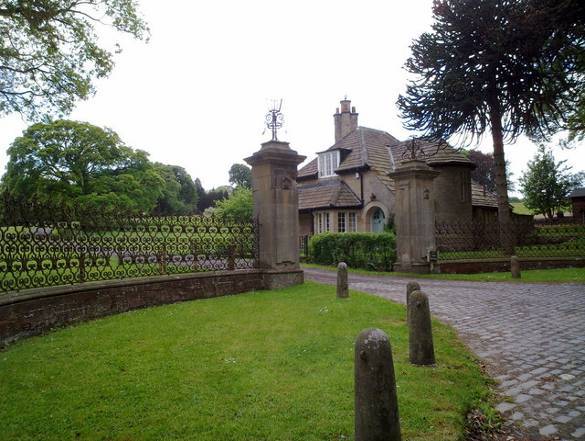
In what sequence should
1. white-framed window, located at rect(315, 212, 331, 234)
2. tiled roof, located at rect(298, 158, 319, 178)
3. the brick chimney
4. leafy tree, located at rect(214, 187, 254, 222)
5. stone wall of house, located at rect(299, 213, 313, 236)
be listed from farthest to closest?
the brick chimney < tiled roof, located at rect(298, 158, 319, 178) < leafy tree, located at rect(214, 187, 254, 222) < stone wall of house, located at rect(299, 213, 313, 236) < white-framed window, located at rect(315, 212, 331, 234)


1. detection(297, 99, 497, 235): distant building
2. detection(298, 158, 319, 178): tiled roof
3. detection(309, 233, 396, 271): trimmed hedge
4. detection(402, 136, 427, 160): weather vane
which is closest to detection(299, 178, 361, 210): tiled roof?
detection(297, 99, 497, 235): distant building

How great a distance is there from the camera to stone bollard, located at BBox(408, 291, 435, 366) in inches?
199

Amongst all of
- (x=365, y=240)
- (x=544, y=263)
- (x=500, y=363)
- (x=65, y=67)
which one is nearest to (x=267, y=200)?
(x=500, y=363)

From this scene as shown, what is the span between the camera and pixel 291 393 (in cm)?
411

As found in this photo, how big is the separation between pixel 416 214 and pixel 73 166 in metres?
36.3

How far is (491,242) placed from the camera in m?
17.4

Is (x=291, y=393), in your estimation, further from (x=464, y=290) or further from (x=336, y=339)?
(x=464, y=290)

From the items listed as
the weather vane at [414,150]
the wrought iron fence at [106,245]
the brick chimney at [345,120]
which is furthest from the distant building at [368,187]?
the wrought iron fence at [106,245]

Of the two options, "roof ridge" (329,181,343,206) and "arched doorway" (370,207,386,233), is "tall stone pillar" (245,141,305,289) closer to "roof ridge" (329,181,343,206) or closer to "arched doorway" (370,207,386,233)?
"roof ridge" (329,181,343,206)

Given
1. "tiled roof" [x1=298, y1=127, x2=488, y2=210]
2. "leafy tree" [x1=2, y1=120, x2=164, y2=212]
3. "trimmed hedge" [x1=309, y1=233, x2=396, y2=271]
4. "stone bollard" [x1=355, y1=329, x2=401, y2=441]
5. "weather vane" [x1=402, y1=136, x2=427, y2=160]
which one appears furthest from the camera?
"leafy tree" [x1=2, y1=120, x2=164, y2=212]

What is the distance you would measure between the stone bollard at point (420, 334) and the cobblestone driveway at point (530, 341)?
792 millimetres

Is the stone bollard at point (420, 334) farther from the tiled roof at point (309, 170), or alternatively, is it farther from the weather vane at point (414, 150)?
the tiled roof at point (309, 170)

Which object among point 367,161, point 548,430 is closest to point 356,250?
point 367,161

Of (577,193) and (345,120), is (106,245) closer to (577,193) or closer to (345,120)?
(345,120)
